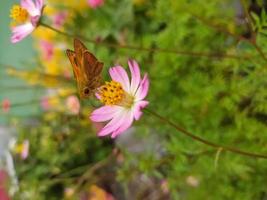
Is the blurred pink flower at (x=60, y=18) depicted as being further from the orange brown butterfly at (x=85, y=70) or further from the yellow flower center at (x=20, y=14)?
the orange brown butterfly at (x=85, y=70)

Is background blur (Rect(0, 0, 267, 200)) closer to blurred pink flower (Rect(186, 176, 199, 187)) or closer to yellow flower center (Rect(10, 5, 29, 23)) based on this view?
blurred pink flower (Rect(186, 176, 199, 187))

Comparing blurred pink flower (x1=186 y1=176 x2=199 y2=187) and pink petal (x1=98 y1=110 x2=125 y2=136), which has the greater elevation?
pink petal (x1=98 y1=110 x2=125 y2=136)

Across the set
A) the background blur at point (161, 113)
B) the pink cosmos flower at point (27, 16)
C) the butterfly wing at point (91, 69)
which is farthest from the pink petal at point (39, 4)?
the butterfly wing at point (91, 69)

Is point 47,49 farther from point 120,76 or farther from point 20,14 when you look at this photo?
point 120,76

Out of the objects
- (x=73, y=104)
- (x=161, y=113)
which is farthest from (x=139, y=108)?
(x=73, y=104)

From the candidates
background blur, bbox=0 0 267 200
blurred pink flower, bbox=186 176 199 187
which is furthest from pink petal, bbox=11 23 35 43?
blurred pink flower, bbox=186 176 199 187

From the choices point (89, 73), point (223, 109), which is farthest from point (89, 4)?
point (89, 73)
